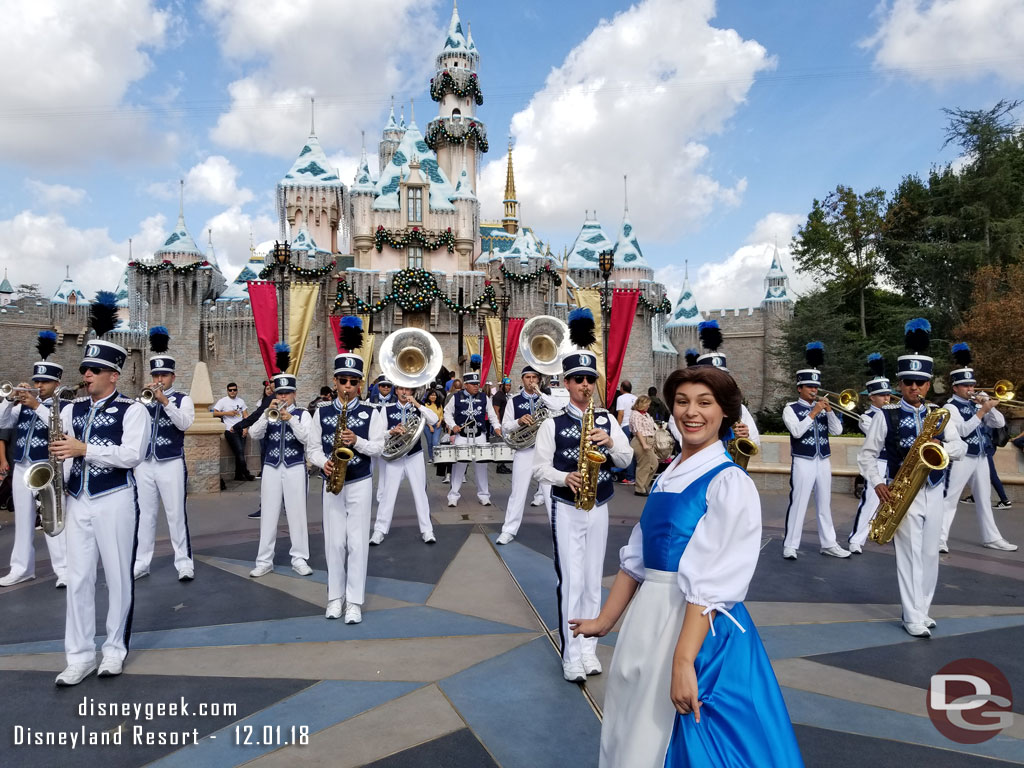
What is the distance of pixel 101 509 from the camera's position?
4152mm

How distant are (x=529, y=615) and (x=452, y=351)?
31.6 meters

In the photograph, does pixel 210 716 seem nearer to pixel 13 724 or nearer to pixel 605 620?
pixel 13 724

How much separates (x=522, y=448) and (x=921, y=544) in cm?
494

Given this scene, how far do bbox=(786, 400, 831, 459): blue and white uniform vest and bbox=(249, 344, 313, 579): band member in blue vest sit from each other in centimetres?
573

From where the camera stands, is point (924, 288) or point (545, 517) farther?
point (924, 288)

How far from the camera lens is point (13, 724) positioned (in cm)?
346

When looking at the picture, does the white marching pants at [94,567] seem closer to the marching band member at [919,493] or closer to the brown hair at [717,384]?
the brown hair at [717,384]

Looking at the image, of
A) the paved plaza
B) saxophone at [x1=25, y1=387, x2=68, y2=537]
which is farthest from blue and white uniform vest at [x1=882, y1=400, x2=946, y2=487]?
saxophone at [x1=25, y1=387, x2=68, y2=537]

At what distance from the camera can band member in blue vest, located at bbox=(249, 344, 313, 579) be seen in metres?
6.35

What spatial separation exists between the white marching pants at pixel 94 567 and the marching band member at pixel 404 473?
3.28 meters

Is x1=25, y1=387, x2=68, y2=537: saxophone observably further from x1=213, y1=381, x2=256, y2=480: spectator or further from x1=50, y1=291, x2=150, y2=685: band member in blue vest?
x1=213, y1=381, x2=256, y2=480: spectator

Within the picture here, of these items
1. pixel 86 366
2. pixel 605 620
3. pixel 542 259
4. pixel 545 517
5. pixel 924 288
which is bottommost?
pixel 545 517

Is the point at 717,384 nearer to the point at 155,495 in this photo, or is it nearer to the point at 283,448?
the point at 283,448

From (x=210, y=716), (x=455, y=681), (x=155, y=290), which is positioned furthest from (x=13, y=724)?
(x=155, y=290)
